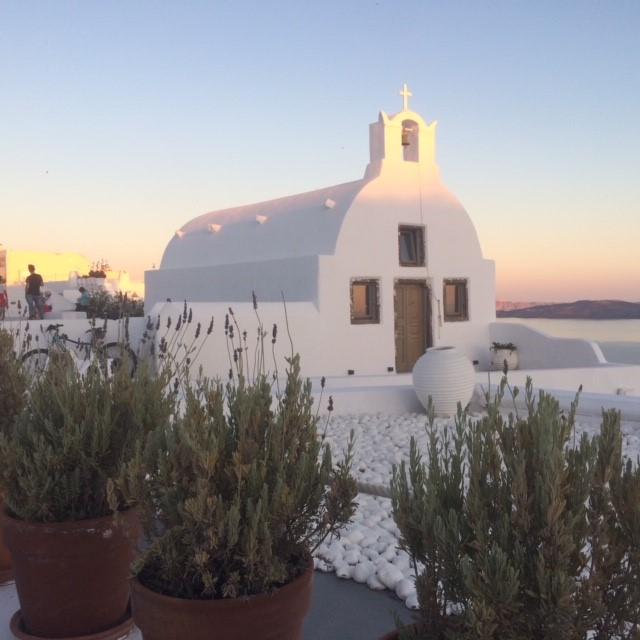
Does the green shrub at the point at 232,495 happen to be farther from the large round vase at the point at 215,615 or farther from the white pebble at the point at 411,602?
the white pebble at the point at 411,602

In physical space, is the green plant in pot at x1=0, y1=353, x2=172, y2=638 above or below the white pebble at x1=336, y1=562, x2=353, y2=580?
above

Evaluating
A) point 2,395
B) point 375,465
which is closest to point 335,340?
point 375,465

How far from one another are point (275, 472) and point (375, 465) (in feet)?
13.6

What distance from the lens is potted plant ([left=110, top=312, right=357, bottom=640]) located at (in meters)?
2.21

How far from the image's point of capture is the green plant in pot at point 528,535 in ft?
5.87

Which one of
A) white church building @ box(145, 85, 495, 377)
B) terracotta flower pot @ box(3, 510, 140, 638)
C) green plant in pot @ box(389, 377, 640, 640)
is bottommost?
terracotta flower pot @ box(3, 510, 140, 638)

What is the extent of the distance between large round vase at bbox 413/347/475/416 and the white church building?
3838mm

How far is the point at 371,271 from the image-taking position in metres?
14.3

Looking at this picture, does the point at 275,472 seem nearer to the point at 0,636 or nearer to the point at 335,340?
the point at 0,636

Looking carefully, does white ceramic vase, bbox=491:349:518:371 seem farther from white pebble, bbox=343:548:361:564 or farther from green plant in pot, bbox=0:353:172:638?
green plant in pot, bbox=0:353:172:638

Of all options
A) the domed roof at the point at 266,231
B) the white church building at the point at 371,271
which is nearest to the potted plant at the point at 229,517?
the white church building at the point at 371,271

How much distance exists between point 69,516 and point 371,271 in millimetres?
11636

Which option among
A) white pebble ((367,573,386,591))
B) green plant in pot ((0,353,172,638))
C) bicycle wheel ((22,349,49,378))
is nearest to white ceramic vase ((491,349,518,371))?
bicycle wheel ((22,349,49,378))

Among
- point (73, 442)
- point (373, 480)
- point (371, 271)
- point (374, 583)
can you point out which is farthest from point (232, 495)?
point (371, 271)
